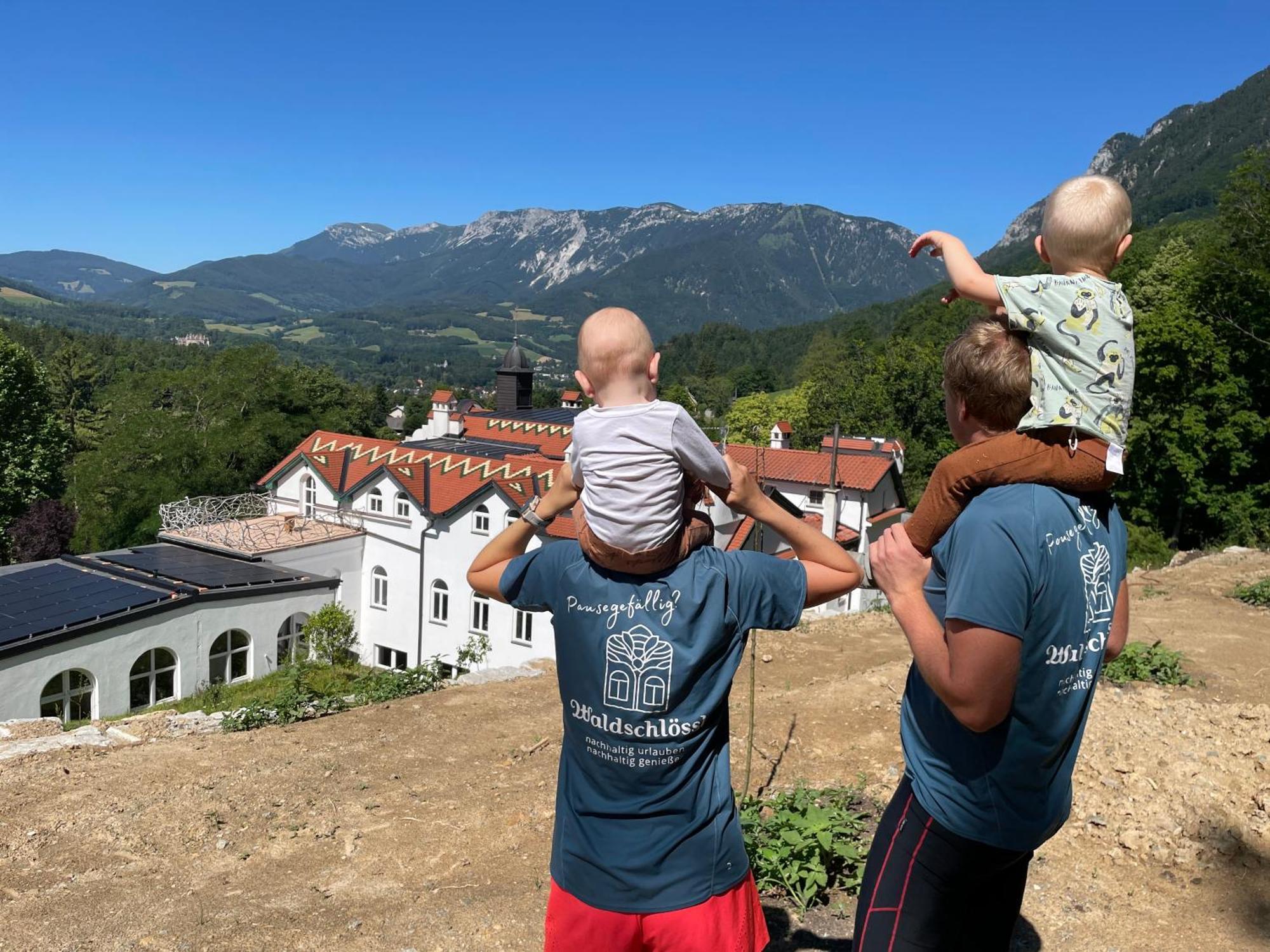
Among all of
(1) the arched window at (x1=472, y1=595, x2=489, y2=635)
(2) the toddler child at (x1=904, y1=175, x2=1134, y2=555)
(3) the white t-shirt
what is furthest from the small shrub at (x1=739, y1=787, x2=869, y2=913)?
(1) the arched window at (x1=472, y1=595, x2=489, y2=635)

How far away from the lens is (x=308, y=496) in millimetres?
33406

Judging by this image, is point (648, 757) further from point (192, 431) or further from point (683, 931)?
point (192, 431)

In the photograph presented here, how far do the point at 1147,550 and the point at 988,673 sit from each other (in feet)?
88.7

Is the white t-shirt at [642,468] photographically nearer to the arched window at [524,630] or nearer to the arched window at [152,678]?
the arched window at [152,678]

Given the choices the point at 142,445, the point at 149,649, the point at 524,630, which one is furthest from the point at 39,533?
the point at 524,630

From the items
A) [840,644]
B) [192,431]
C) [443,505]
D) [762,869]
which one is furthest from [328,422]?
[762,869]

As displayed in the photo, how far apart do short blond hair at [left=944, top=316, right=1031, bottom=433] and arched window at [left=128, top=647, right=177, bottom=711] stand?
74.4 feet

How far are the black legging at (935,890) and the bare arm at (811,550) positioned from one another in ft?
2.09

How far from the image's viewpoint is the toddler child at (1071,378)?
2.20 metres

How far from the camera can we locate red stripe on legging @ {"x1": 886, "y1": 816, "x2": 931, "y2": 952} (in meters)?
2.46

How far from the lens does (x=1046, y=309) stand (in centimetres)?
222

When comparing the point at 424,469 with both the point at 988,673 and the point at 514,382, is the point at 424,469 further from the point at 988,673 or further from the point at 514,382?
the point at 988,673

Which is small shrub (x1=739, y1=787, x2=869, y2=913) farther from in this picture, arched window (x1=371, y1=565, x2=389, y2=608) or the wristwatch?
arched window (x1=371, y1=565, x2=389, y2=608)

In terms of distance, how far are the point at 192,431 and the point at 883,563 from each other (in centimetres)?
4963
